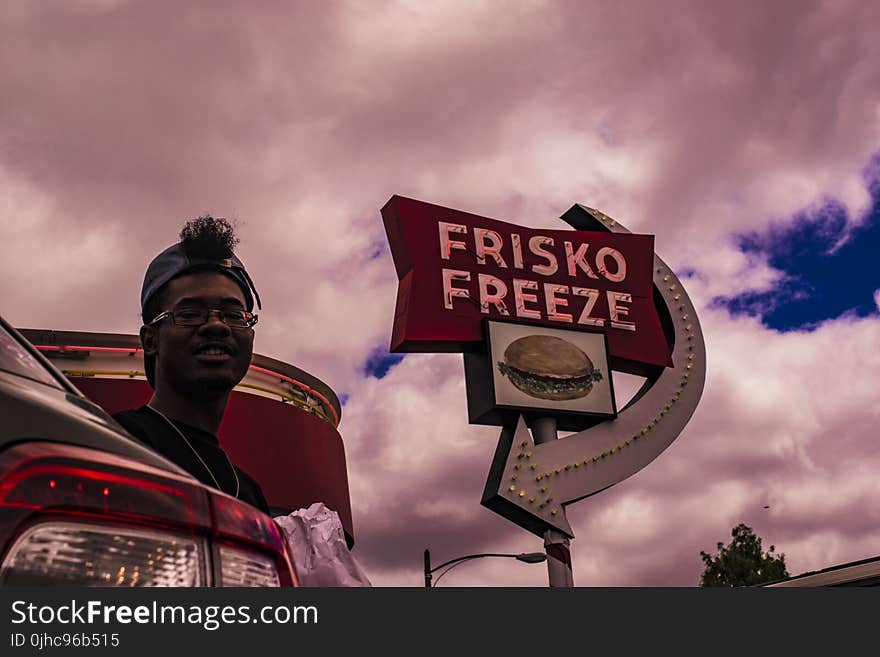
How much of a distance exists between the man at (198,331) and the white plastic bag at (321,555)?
1208mm

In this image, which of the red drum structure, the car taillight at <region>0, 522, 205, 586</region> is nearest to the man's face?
the car taillight at <region>0, 522, 205, 586</region>

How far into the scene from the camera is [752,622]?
223 centimetres

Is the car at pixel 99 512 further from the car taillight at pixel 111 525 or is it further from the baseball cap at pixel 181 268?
the baseball cap at pixel 181 268

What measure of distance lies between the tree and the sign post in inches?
855

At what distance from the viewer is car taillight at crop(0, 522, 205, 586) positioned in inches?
54.2

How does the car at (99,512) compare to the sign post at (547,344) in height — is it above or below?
below

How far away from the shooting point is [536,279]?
16.7m

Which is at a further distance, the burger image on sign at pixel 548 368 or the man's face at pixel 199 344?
the burger image on sign at pixel 548 368

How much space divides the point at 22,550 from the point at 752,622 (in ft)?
Answer: 5.63

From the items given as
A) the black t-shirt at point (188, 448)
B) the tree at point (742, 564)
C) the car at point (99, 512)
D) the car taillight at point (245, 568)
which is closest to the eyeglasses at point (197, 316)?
the black t-shirt at point (188, 448)

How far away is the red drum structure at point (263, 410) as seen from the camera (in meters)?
17.0

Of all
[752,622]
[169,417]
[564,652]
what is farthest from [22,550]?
[169,417]

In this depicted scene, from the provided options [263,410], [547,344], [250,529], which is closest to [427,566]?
[263,410]

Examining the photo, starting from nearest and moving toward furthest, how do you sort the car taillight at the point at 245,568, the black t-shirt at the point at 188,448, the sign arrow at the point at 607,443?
1. the car taillight at the point at 245,568
2. the black t-shirt at the point at 188,448
3. the sign arrow at the point at 607,443
